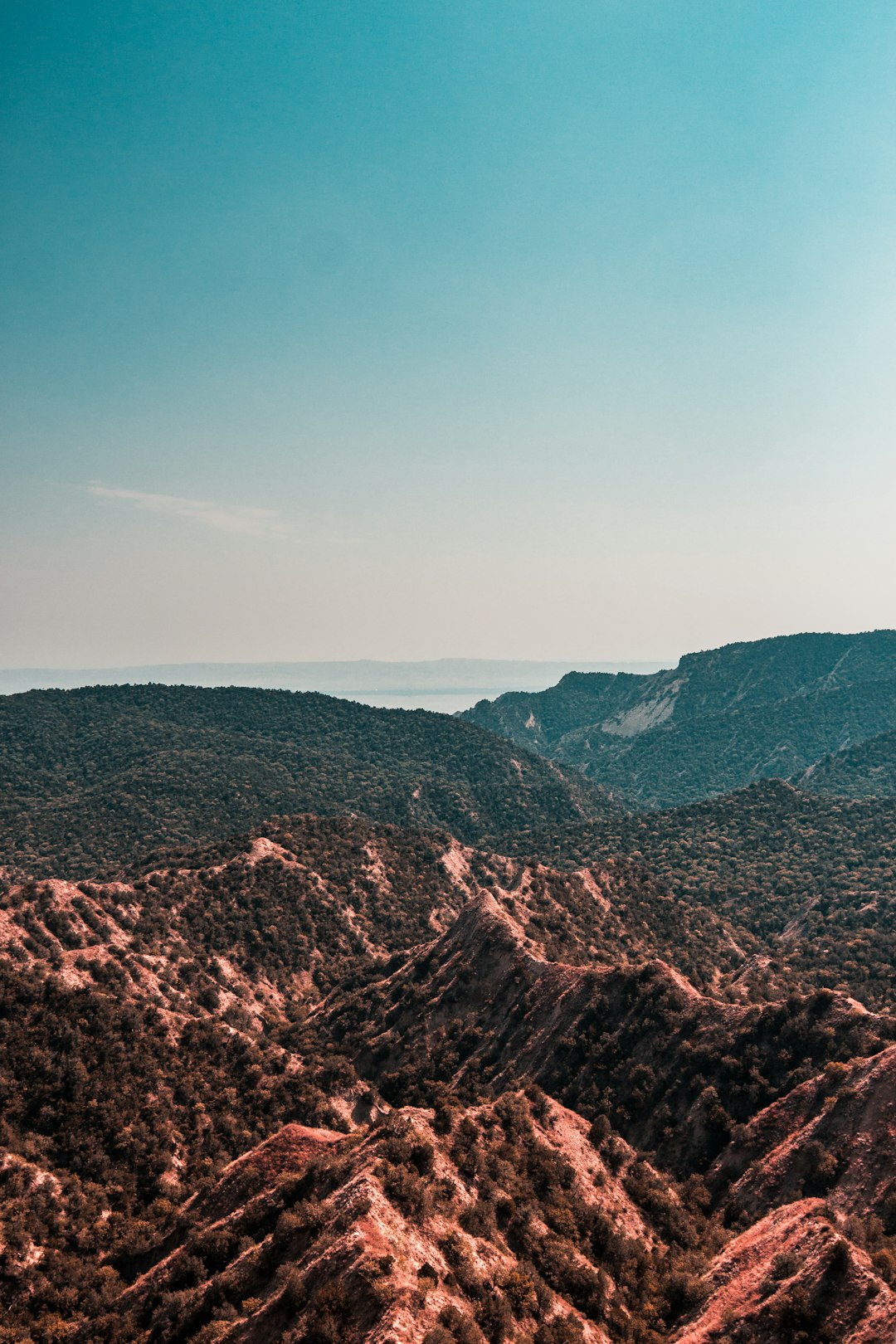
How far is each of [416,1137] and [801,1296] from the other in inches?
846

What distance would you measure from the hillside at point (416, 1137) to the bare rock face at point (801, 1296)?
0.48 feet

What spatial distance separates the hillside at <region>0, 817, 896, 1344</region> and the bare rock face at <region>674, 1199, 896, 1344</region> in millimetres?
146

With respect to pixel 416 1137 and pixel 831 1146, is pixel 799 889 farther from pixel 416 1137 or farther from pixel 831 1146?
pixel 416 1137

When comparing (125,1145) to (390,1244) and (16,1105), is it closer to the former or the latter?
(16,1105)

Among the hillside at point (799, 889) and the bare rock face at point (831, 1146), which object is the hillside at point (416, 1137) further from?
the hillside at point (799, 889)

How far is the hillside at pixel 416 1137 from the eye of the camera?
36094mm

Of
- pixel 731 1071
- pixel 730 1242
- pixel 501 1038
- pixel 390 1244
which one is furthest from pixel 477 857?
pixel 390 1244

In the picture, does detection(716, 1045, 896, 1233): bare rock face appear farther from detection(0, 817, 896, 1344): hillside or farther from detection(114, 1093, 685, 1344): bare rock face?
Answer: detection(114, 1093, 685, 1344): bare rock face

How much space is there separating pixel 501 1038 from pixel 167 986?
42.2 metres

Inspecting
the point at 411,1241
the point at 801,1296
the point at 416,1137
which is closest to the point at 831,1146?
the point at 801,1296

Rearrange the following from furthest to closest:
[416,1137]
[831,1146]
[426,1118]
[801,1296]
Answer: [831,1146], [426,1118], [416,1137], [801,1296]

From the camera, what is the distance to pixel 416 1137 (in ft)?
144

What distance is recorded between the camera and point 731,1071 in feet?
207

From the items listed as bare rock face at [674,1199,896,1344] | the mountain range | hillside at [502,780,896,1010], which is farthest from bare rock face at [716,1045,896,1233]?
hillside at [502,780,896,1010]
